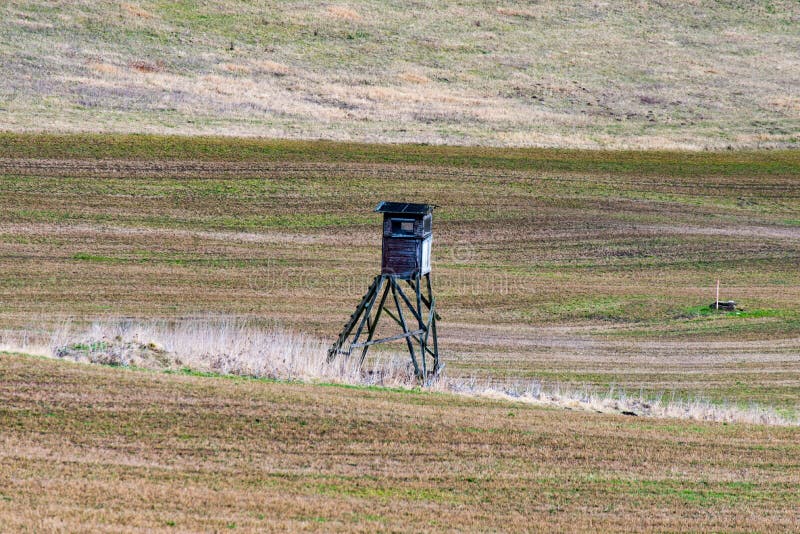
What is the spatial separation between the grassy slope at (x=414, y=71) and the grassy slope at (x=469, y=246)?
4382 millimetres

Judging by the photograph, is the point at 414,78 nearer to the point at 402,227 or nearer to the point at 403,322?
the point at 402,227

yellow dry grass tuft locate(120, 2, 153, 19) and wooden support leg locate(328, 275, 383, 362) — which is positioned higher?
yellow dry grass tuft locate(120, 2, 153, 19)

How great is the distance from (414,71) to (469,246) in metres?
31.3

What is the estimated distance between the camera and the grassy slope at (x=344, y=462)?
607 inches

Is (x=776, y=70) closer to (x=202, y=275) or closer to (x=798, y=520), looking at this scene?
(x=202, y=275)

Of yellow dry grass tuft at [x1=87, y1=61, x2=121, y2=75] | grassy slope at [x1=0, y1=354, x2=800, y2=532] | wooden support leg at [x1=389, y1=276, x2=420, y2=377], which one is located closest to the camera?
grassy slope at [x1=0, y1=354, x2=800, y2=532]

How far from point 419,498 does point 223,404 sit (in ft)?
16.0

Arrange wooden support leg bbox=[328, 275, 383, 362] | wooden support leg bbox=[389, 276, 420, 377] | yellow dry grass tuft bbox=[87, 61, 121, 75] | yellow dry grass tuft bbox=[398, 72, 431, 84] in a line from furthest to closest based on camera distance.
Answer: yellow dry grass tuft bbox=[398, 72, 431, 84] < yellow dry grass tuft bbox=[87, 61, 121, 75] < wooden support leg bbox=[328, 275, 383, 362] < wooden support leg bbox=[389, 276, 420, 377]

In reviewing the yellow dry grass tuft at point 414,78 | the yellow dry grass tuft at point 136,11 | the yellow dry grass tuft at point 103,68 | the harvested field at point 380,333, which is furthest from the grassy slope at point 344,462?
the yellow dry grass tuft at point 136,11

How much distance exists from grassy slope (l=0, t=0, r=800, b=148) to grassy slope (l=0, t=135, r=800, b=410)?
438 centimetres

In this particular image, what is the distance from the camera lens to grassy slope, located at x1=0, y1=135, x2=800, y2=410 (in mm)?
30578

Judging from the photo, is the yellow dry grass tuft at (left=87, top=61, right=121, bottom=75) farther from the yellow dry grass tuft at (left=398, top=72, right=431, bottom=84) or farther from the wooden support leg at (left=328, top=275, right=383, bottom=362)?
the wooden support leg at (left=328, top=275, right=383, bottom=362)

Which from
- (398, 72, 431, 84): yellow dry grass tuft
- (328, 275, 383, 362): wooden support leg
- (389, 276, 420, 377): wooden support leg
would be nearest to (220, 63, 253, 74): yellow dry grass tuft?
(398, 72, 431, 84): yellow dry grass tuft

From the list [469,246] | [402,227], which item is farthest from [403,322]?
[469,246]
